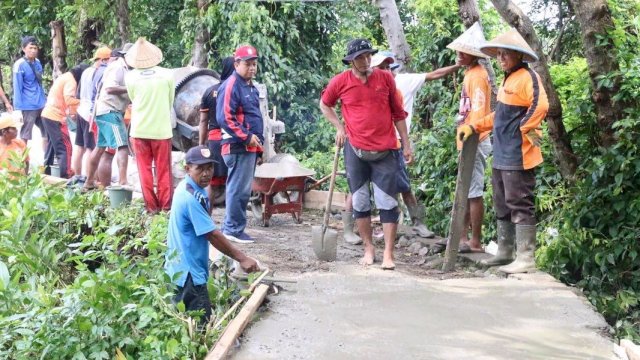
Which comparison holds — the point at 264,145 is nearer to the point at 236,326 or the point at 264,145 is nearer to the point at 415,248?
the point at 415,248

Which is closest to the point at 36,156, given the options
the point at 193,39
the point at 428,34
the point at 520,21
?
the point at 193,39

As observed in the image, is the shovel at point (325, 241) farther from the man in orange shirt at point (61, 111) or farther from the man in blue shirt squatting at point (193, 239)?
the man in orange shirt at point (61, 111)

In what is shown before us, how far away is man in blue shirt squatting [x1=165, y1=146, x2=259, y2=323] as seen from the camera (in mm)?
5410

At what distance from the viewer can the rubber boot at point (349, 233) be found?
837 cm

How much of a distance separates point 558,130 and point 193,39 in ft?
28.4

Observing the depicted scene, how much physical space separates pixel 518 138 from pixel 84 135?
6245mm

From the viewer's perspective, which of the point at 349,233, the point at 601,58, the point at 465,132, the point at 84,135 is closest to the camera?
the point at 465,132

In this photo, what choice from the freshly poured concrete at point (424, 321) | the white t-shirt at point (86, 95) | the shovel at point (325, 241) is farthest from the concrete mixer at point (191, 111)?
the freshly poured concrete at point (424, 321)

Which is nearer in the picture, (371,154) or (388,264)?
(388,264)

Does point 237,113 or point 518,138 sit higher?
point 237,113

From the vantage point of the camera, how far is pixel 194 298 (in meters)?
5.59

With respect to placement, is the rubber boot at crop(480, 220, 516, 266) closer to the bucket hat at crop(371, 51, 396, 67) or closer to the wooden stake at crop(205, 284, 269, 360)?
the bucket hat at crop(371, 51, 396, 67)

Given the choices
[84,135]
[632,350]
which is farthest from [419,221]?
[84,135]

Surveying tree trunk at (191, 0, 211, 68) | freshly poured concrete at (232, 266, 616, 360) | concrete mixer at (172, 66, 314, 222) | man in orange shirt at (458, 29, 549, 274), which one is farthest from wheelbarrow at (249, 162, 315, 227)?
tree trunk at (191, 0, 211, 68)
